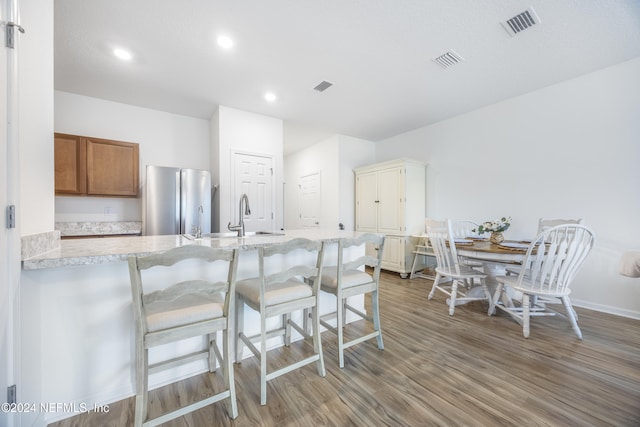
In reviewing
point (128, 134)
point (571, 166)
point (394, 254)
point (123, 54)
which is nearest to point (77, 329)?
point (123, 54)

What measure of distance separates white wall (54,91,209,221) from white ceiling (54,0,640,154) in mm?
210

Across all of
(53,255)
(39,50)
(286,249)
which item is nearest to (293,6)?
(39,50)

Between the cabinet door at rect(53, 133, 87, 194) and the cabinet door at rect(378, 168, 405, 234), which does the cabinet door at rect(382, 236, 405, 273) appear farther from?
the cabinet door at rect(53, 133, 87, 194)

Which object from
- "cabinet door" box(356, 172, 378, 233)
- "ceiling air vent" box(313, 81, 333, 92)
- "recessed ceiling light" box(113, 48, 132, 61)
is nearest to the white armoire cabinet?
"cabinet door" box(356, 172, 378, 233)

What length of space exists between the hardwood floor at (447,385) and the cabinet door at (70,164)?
2.98 m

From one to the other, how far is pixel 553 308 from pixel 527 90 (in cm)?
284

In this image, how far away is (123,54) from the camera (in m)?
2.59

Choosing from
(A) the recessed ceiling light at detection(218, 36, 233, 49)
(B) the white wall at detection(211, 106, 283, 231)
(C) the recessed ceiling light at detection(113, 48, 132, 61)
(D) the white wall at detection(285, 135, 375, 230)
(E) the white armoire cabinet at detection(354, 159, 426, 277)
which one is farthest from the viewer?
(D) the white wall at detection(285, 135, 375, 230)

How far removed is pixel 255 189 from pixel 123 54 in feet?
7.28

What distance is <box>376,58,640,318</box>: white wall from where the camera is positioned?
2752mm

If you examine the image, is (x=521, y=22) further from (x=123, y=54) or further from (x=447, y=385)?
(x=123, y=54)

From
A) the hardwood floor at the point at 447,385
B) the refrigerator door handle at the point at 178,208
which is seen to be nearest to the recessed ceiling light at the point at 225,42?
the refrigerator door handle at the point at 178,208

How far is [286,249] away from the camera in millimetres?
1509

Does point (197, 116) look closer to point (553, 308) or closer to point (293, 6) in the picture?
point (293, 6)
